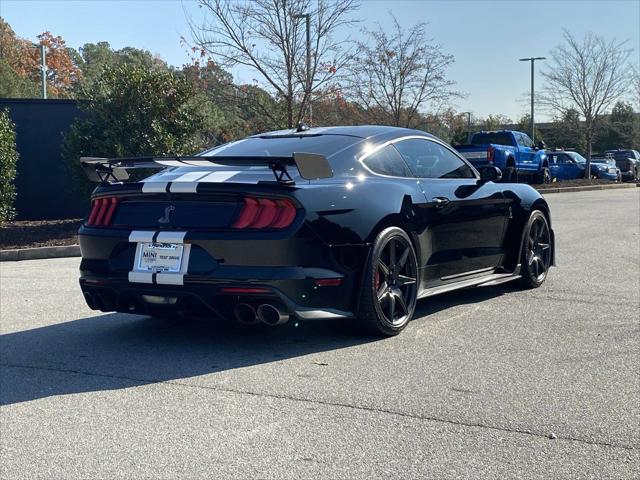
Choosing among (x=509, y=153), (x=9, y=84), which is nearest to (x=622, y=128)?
(x=509, y=153)

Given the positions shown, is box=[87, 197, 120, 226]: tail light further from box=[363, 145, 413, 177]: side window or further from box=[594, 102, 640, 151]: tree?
box=[594, 102, 640, 151]: tree

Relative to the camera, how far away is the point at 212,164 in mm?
5406

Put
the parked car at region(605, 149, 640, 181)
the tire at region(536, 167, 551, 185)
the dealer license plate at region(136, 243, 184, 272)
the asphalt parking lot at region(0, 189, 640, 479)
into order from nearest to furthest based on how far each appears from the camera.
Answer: the asphalt parking lot at region(0, 189, 640, 479) → the dealer license plate at region(136, 243, 184, 272) → the tire at region(536, 167, 551, 185) → the parked car at region(605, 149, 640, 181)

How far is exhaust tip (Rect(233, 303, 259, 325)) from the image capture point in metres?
4.66

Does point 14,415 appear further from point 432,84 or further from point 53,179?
point 432,84

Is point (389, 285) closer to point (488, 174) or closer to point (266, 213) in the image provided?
A: point (266, 213)

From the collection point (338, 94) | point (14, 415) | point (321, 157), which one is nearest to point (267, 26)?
point (338, 94)

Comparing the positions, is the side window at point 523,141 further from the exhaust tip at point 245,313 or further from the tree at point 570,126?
the exhaust tip at point 245,313

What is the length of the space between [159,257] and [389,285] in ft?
5.27

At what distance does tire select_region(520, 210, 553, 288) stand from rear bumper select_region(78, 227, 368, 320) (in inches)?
99.2

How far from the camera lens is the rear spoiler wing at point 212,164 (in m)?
4.60

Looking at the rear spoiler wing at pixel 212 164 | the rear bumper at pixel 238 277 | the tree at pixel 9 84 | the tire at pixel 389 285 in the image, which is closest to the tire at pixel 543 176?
the tree at pixel 9 84

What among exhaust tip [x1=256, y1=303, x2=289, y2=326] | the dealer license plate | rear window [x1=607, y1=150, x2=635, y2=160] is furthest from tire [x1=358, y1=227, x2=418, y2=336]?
rear window [x1=607, y1=150, x2=635, y2=160]

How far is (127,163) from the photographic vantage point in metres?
5.36
